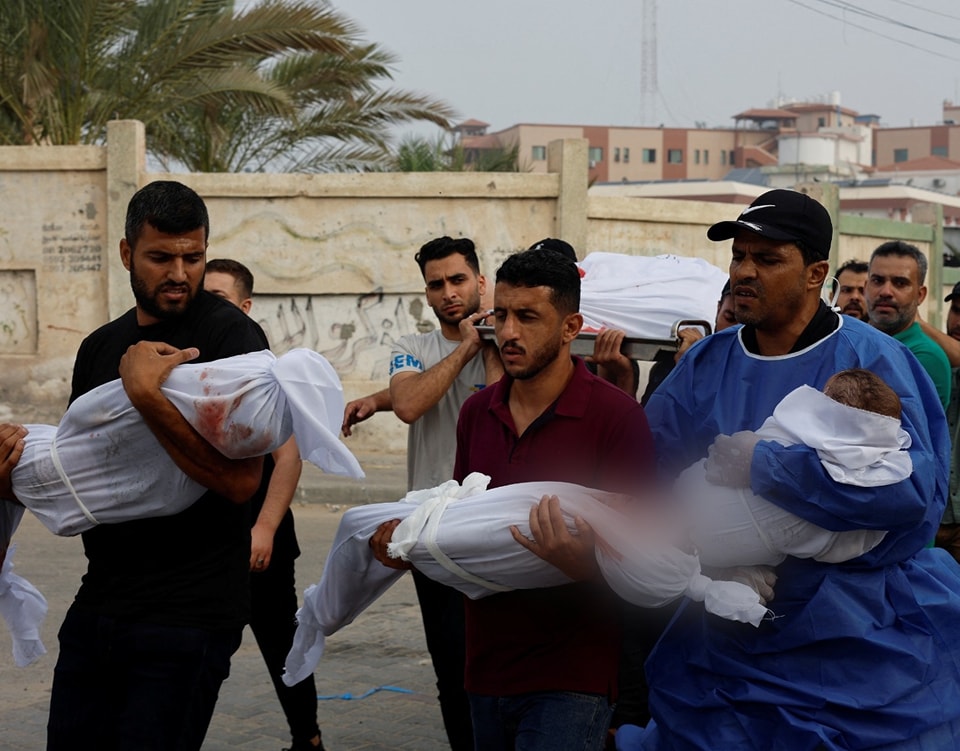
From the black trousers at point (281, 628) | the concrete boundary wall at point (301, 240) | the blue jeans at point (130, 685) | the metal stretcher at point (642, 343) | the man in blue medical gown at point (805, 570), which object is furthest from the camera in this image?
the concrete boundary wall at point (301, 240)

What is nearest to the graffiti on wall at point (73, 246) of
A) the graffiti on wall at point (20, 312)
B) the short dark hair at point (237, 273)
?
the graffiti on wall at point (20, 312)

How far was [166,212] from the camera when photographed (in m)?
3.47

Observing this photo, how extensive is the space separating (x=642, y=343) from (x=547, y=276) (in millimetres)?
1537

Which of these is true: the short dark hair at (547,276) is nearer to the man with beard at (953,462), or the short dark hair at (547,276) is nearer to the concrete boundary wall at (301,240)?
the man with beard at (953,462)

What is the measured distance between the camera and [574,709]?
3.33 meters

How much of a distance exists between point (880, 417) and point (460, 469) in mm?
1119

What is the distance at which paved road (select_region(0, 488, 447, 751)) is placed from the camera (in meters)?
5.81

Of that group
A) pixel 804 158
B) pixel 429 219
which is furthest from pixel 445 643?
pixel 804 158

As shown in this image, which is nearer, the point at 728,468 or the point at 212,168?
the point at 728,468

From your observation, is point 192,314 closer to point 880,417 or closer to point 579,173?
point 880,417

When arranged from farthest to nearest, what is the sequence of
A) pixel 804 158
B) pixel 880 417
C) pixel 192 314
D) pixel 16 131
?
pixel 804 158, pixel 16 131, pixel 192 314, pixel 880 417

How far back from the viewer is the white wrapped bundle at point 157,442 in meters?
3.28

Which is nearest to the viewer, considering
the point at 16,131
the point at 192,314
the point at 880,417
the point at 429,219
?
the point at 880,417

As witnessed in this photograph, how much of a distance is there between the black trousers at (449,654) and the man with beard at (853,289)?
3.31m
